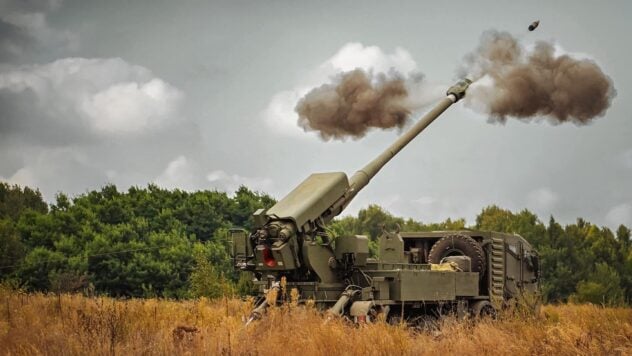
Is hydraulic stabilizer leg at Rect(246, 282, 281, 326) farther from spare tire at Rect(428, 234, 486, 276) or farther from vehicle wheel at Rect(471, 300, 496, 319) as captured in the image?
spare tire at Rect(428, 234, 486, 276)

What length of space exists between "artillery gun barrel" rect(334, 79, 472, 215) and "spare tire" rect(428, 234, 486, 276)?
286 cm

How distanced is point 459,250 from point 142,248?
22291 millimetres

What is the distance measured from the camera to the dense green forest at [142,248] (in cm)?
3772

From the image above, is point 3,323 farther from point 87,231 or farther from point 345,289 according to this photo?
point 87,231

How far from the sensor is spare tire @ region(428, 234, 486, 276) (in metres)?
20.4

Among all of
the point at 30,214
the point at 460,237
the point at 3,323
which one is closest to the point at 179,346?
the point at 3,323

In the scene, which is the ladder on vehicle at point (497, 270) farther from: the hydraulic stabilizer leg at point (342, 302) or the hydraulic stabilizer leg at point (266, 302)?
the hydraulic stabilizer leg at point (266, 302)

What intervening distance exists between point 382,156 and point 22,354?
9.77 meters

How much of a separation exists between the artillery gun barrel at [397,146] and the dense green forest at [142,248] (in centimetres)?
1063

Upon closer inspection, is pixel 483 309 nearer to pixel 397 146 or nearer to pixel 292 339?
pixel 397 146

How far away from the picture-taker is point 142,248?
130 ft

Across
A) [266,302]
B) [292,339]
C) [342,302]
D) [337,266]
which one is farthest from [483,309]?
[292,339]

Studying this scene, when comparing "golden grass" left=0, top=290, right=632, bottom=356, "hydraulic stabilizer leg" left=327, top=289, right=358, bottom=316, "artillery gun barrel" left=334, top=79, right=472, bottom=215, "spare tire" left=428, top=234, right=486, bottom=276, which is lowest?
"golden grass" left=0, top=290, right=632, bottom=356

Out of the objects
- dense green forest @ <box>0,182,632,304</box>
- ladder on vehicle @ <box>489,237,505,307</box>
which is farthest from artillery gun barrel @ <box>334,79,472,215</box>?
dense green forest @ <box>0,182,632,304</box>
